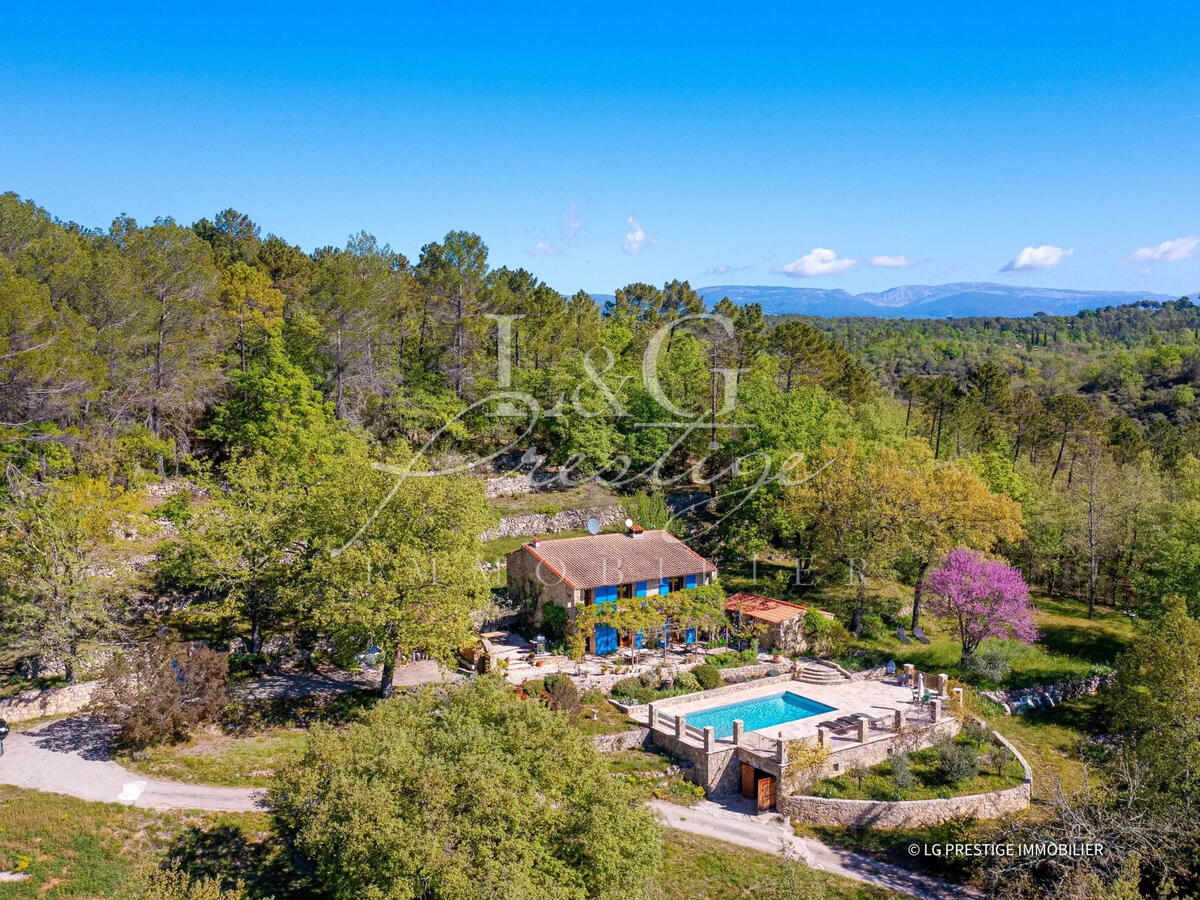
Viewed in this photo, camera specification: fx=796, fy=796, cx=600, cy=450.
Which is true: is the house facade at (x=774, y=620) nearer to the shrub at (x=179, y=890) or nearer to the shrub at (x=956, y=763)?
the shrub at (x=956, y=763)

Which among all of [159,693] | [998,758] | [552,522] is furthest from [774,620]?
[159,693]

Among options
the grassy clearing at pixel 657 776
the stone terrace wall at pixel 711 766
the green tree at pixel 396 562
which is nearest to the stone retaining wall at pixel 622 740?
the grassy clearing at pixel 657 776

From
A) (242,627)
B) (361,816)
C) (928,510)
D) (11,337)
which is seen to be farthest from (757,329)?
(361,816)

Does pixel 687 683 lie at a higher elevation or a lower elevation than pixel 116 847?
lower

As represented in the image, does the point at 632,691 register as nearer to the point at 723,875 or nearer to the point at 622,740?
the point at 622,740

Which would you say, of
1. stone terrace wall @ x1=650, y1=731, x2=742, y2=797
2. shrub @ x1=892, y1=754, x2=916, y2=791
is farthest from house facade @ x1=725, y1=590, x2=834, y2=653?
stone terrace wall @ x1=650, y1=731, x2=742, y2=797

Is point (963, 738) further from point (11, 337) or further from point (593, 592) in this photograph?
point (11, 337)
